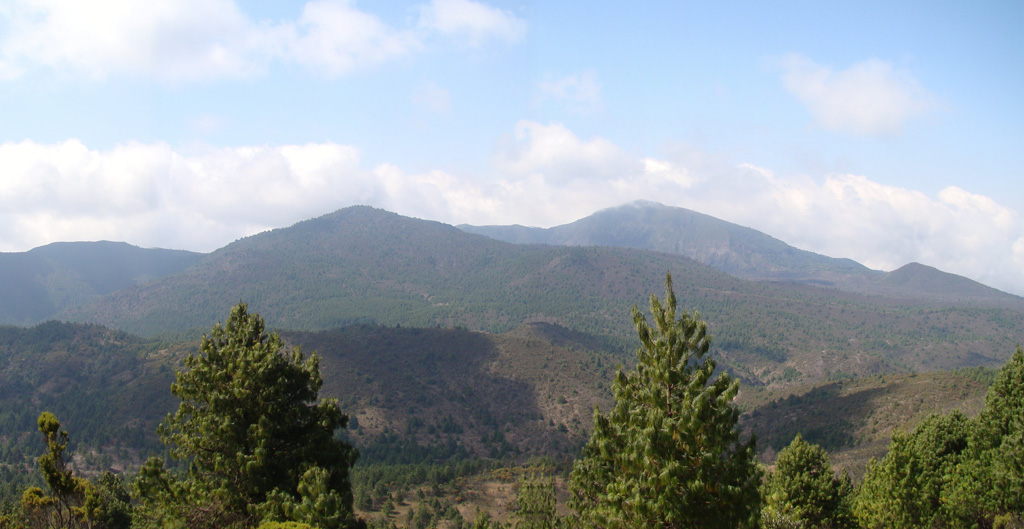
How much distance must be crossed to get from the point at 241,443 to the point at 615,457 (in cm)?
1052

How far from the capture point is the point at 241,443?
16.5 metres

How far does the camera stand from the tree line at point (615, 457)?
11.9 metres

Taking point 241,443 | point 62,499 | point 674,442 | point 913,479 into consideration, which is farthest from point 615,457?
point 913,479

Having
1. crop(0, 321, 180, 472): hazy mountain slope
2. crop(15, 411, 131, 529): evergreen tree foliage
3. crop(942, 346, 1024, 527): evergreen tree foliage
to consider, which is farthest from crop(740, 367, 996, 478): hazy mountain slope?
crop(0, 321, 180, 472): hazy mountain slope

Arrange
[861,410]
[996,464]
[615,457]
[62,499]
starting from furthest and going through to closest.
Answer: [861,410] → [996,464] → [62,499] → [615,457]

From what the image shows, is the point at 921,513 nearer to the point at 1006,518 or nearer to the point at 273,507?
the point at 1006,518

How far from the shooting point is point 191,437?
54.0 ft

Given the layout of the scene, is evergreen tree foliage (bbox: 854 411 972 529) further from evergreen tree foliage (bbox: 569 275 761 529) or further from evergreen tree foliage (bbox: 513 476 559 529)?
evergreen tree foliage (bbox: 569 275 761 529)

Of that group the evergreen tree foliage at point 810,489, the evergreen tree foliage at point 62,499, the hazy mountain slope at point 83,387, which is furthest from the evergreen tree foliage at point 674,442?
the hazy mountain slope at point 83,387

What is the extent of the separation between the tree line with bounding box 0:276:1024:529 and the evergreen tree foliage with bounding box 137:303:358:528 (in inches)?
1.6

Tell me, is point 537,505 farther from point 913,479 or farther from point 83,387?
point 83,387

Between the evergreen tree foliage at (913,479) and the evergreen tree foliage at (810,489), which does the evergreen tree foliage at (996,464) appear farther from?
the evergreen tree foliage at (810,489)

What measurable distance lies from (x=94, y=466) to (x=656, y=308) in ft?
353

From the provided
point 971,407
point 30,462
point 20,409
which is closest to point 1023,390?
point 971,407
